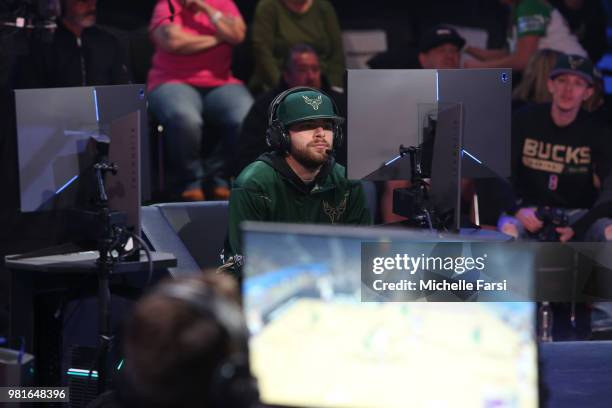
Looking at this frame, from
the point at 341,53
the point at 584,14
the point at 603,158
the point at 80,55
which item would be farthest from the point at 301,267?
the point at 584,14

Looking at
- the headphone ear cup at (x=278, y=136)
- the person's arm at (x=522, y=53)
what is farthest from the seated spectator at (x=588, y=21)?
the headphone ear cup at (x=278, y=136)

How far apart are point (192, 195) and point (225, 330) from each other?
4.66m

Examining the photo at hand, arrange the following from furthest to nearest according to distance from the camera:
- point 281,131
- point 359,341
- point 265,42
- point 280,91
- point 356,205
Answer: point 265,42 < point 280,91 < point 356,205 < point 281,131 < point 359,341

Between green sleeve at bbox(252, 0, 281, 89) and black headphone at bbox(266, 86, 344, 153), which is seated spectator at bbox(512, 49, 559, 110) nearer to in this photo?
green sleeve at bbox(252, 0, 281, 89)

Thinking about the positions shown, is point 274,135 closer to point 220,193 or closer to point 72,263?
point 72,263

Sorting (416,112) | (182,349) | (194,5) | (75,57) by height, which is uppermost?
(194,5)

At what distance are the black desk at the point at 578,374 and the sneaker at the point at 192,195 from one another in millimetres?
3425

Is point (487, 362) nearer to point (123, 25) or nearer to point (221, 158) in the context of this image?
point (221, 158)

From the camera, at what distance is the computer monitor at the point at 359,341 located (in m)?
1.95

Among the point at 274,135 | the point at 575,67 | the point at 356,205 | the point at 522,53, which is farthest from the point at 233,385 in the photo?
the point at 522,53

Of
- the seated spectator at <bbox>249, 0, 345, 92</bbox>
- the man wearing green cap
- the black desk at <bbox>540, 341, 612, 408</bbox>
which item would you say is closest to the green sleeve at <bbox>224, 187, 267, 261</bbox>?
the man wearing green cap

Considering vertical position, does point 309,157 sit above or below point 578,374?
above

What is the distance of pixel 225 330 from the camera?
1439mm

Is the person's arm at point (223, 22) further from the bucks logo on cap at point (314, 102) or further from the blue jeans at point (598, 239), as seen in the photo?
the bucks logo on cap at point (314, 102)
